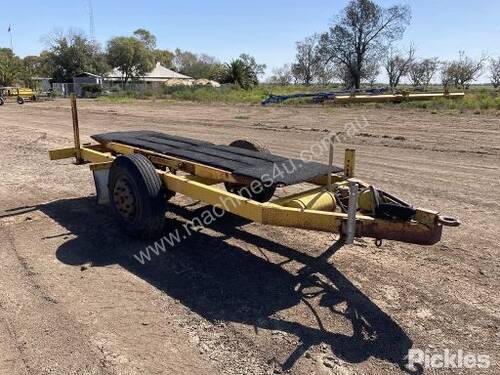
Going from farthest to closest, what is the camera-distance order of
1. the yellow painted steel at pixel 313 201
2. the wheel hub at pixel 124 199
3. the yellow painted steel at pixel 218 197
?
the wheel hub at pixel 124 199
the yellow painted steel at pixel 313 201
the yellow painted steel at pixel 218 197

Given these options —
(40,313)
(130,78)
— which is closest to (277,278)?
(40,313)

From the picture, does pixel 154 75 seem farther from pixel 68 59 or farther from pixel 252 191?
pixel 252 191

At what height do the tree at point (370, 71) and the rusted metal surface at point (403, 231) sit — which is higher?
the tree at point (370, 71)

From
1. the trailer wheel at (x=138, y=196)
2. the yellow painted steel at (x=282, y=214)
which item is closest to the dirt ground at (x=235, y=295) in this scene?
the trailer wheel at (x=138, y=196)

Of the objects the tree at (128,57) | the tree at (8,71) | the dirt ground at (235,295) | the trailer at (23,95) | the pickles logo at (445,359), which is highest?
the tree at (128,57)

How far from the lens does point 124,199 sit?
485 centimetres

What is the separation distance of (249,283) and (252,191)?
159 centimetres

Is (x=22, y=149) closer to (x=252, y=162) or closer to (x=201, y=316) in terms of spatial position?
(x=252, y=162)

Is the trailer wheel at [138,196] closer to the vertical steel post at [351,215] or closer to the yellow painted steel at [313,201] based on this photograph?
the yellow painted steel at [313,201]

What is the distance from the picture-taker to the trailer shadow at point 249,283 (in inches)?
124

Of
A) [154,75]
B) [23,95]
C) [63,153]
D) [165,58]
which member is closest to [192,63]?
[165,58]

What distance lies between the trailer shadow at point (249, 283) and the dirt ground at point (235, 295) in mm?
14

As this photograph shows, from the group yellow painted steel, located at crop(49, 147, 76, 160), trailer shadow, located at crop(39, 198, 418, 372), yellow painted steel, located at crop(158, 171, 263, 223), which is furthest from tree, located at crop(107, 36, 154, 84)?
yellow painted steel, located at crop(158, 171, 263, 223)

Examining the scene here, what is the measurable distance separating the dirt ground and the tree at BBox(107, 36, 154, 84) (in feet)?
214
